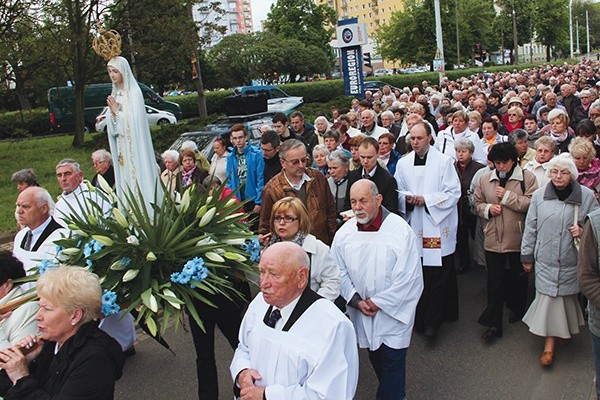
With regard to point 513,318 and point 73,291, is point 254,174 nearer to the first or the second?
point 513,318

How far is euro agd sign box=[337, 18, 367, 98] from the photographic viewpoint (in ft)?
69.1

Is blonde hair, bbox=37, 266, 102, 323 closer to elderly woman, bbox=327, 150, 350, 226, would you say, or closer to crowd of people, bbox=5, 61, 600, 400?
crowd of people, bbox=5, 61, 600, 400

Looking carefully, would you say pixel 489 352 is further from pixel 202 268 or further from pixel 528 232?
pixel 202 268

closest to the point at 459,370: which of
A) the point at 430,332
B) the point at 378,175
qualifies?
the point at 430,332

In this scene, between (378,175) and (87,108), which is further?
(87,108)

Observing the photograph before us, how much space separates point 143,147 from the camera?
5.34 metres

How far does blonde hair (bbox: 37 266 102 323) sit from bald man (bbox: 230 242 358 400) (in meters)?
0.89

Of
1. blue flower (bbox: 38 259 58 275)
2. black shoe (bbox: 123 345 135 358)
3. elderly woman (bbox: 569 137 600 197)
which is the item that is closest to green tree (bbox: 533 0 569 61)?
elderly woman (bbox: 569 137 600 197)

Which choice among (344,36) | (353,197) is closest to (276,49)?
(344,36)

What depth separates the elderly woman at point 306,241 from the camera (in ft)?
14.2

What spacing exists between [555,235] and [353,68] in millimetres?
17161

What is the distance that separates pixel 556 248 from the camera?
5145mm

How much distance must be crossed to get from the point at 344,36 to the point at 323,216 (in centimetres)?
1648

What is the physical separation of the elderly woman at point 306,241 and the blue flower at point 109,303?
Answer: 4.13ft
